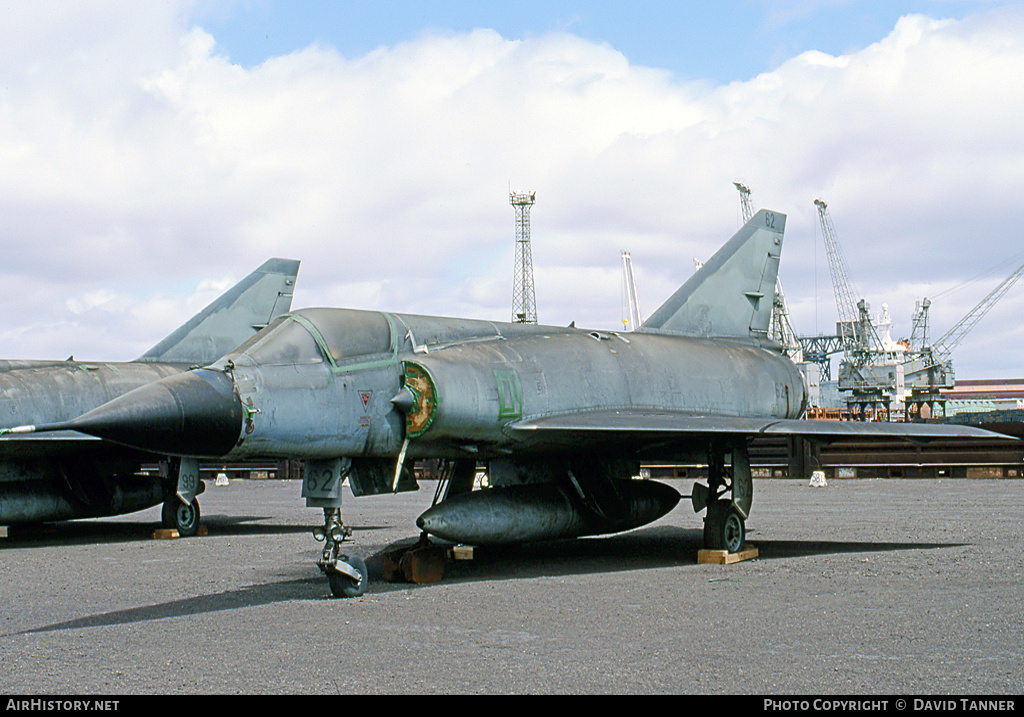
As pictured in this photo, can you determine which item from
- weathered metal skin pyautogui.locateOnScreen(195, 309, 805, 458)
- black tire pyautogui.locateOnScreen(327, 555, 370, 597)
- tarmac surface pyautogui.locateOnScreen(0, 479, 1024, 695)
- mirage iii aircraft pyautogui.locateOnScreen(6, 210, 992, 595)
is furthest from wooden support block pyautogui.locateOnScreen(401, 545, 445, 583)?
black tire pyautogui.locateOnScreen(327, 555, 370, 597)

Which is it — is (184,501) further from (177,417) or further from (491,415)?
(177,417)

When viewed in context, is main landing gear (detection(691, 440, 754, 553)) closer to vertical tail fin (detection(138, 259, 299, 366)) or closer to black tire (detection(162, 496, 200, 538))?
black tire (detection(162, 496, 200, 538))

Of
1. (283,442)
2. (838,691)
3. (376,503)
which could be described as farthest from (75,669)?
(376,503)

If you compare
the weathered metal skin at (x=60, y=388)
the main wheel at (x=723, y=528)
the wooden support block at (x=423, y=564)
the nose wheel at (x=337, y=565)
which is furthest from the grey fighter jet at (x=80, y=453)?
the main wheel at (x=723, y=528)

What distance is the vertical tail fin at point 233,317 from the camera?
61.7 feet

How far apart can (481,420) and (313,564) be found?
11.4 ft

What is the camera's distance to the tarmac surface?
5551 mm

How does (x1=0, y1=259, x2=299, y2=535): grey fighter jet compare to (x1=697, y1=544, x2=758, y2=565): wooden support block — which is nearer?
(x1=697, y1=544, x2=758, y2=565): wooden support block

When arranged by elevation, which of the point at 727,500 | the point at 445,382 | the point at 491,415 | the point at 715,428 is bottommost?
the point at 727,500

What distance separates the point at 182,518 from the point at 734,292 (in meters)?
10.0

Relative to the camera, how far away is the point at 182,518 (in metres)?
16.5

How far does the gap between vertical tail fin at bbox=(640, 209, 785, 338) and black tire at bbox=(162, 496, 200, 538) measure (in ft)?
27.2

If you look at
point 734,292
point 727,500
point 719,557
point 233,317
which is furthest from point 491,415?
point 233,317

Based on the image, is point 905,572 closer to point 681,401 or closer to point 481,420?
point 681,401
